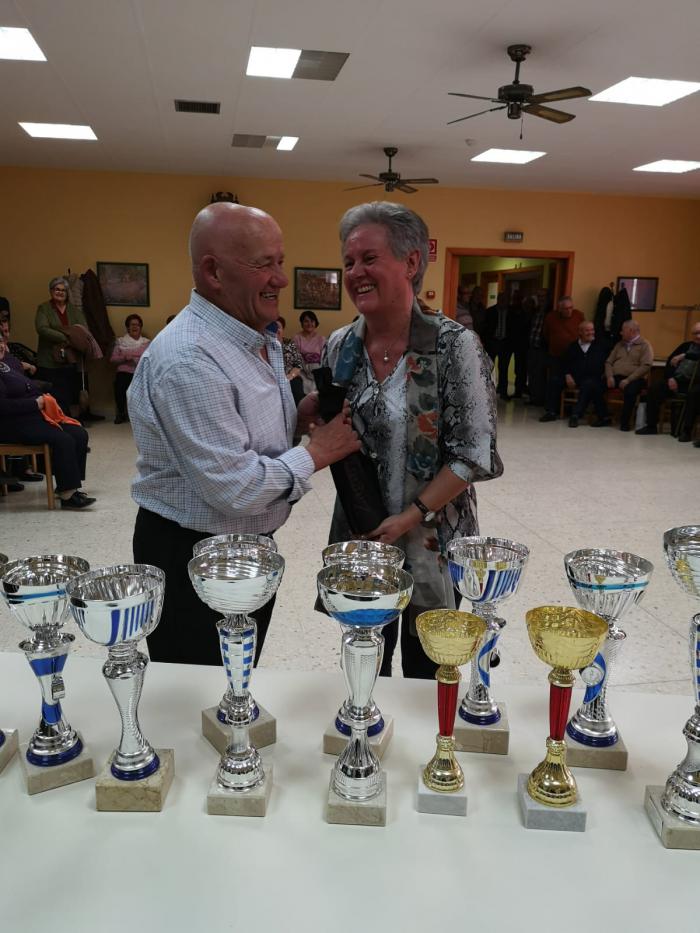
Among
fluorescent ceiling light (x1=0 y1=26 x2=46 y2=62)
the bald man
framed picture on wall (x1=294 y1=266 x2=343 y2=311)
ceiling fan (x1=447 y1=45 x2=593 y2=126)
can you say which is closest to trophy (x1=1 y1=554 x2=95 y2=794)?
the bald man

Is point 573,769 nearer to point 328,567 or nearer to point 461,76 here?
point 328,567

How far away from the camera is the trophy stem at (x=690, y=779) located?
3.15ft

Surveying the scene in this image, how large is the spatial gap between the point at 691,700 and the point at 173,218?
10516 mm

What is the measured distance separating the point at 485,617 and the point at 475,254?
11.1 m

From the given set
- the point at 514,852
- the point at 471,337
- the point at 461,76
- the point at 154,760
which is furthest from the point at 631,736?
the point at 461,76

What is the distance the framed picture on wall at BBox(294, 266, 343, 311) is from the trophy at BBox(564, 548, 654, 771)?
402 inches

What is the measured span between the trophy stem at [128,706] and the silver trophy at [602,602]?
65cm

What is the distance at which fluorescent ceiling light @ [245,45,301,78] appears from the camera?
5535 mm

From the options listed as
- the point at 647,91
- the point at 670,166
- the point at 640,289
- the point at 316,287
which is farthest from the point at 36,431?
the point at 640,289

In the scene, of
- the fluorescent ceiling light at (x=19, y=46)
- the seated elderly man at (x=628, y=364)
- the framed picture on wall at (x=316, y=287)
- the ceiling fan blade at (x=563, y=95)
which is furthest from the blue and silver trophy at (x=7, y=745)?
the framed picture on wall at (x=316, y=287)

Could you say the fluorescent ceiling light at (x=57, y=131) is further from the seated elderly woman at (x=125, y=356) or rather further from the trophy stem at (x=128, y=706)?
the trophy stem at (x=128, y=706)

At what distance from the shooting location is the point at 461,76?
6.00m

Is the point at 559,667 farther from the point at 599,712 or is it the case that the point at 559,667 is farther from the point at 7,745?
the point at 7,745

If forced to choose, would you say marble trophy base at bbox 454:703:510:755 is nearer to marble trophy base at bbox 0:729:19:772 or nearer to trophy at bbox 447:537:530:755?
trophy at bbox 447:537:530:755
